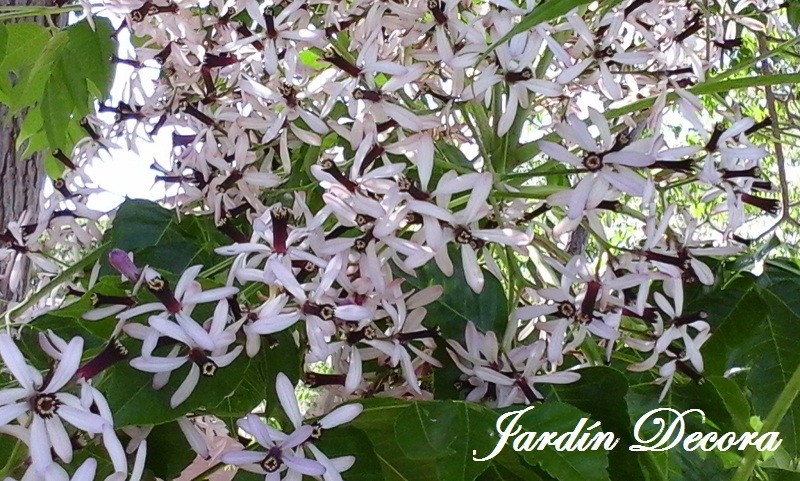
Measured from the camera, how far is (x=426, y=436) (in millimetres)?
366

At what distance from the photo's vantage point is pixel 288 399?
1.21 ft

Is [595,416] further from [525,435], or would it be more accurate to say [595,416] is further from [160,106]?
[160,106]

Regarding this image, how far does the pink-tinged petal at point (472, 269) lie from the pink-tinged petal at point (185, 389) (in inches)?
5.3

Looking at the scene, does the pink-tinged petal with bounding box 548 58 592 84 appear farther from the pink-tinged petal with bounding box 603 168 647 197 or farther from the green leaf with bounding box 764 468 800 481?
the green leaf with bounding box 764 468 800 481

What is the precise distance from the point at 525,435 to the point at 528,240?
0.09m

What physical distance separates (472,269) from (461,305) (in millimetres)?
44

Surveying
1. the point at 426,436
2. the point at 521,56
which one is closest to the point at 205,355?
the point at 426,436

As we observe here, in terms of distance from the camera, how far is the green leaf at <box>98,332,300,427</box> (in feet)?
1.13

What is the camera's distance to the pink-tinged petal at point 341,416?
1.23 feet

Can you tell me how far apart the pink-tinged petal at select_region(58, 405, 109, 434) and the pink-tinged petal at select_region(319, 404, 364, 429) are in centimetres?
10

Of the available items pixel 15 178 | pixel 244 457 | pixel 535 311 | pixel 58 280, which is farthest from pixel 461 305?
pixel 15 178

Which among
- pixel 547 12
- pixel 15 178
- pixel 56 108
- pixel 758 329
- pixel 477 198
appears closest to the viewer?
pixel 547 12

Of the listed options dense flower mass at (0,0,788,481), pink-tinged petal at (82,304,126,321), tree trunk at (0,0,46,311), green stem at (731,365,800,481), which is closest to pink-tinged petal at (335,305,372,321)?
dense flower mass at (0,0,788,481)

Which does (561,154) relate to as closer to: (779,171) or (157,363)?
(157,363)
